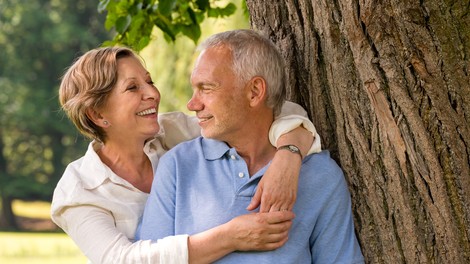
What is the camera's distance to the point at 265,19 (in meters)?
2.97

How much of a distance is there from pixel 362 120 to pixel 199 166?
559mm

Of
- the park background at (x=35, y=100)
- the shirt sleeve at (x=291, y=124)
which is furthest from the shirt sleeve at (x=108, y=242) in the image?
the park background at (x=35, y=100)

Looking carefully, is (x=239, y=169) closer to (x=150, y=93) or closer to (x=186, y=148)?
(x=186, y=148)

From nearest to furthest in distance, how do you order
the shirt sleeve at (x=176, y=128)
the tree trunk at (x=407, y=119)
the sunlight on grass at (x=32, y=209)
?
1. the tree trunk at (x=407, y=119)
2. the shirt sleeve at (x=176, y=128)
3. the sunlight on grass at (x=32, y=209)

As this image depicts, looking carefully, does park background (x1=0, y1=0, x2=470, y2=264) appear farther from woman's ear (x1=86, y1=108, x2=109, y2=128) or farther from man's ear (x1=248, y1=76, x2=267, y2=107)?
woman's ear (x1=86, y1=108, x2=109, y2=128)

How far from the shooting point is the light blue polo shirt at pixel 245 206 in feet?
8.46

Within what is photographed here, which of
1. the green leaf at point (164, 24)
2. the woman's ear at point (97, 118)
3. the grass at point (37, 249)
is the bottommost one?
the grass at point (37, 249)

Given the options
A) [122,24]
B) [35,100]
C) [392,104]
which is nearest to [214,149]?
[392,104]

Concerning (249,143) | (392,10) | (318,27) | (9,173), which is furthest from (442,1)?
(9,173)

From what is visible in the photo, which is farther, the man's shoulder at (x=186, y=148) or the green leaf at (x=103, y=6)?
the green leaf at (x=103, y=6)

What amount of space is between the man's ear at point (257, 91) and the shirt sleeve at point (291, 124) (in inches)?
3.6

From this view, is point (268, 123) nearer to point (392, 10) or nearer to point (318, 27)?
point (318, 27)

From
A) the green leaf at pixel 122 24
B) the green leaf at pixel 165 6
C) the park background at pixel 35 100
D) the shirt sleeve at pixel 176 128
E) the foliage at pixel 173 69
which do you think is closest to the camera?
the shirt sleeve at pixel 176 128

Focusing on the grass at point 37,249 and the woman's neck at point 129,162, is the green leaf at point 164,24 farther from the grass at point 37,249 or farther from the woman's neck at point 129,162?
the grass at point 37,249
